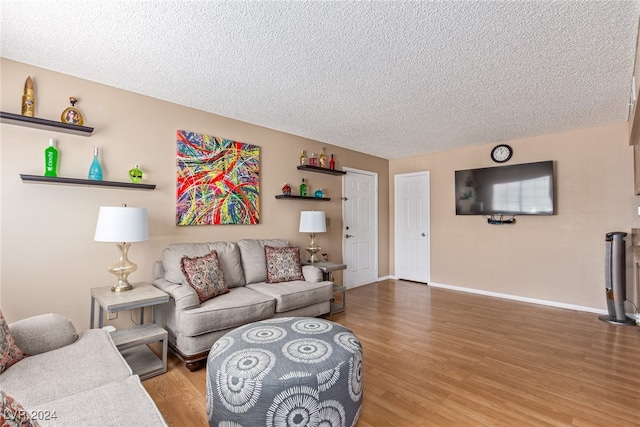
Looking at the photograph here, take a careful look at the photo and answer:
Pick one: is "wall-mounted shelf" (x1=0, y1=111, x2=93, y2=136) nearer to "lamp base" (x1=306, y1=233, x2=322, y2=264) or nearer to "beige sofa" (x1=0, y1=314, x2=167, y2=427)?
"beige sofa" (x1=0, y1=314, x2=167, y2=427)

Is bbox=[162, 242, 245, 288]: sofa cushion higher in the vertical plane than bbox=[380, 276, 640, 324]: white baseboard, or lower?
higher

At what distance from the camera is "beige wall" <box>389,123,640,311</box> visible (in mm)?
3742

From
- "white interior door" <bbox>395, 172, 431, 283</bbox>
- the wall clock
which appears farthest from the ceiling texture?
"white interior door" <bbox>395, 172, 431, 283</bbox>

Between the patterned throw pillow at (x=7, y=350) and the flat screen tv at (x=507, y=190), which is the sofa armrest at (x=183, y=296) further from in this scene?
the flat screen tv at (x=507, y=190)

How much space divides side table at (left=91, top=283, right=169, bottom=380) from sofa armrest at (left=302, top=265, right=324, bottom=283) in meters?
1.56

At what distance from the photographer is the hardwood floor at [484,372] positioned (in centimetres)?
186

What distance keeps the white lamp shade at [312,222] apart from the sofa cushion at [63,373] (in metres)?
2.52

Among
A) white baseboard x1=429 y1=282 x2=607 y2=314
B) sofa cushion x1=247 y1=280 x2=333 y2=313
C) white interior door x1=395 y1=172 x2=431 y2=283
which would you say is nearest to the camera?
sofa cushion x1=247 y1=280 x2=333 y2=313

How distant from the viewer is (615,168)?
3.73m

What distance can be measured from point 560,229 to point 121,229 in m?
5.20

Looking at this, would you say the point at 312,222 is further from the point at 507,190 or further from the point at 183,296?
the point at 507,190

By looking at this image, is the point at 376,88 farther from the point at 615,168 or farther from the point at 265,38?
the point at 615,168

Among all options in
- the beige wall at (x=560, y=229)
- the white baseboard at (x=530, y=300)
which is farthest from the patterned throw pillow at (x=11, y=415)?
the beige wall at (x=560, y=229)

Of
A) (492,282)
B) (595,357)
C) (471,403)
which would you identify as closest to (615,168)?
(492,282)
